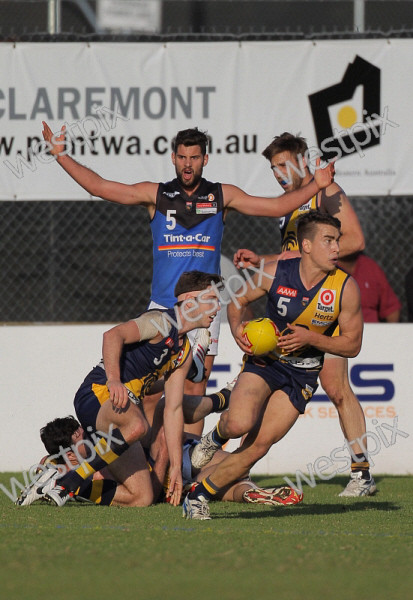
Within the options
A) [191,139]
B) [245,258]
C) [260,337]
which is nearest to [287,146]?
[191,139]

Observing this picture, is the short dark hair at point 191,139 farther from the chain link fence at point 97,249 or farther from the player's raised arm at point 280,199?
the chain link fence at point 97,249

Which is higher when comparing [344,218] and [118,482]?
[344,218]

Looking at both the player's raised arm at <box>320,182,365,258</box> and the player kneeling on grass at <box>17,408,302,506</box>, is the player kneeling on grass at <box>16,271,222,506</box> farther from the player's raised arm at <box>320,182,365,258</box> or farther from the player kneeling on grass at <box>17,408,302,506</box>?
the player's raised arm at <box>320,182,365,258</box>

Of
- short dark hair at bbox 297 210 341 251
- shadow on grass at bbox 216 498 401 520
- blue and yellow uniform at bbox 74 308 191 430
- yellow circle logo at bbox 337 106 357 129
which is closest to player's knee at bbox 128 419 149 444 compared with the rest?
blue and yellow uniform at bbox 74 308 191 430

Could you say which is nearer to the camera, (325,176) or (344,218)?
(325,176)

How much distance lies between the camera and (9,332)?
30.3 ft

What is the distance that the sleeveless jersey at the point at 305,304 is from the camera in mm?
6258

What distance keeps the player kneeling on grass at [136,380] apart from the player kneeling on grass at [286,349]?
0.30 m

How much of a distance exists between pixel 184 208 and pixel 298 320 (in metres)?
1.51

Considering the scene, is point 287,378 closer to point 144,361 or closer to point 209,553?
point 144,361

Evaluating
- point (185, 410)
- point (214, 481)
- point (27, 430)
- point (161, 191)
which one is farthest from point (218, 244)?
point (27, 430)

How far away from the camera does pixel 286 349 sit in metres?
5.99

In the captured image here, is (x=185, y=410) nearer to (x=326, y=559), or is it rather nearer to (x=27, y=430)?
(x=27, y=430)

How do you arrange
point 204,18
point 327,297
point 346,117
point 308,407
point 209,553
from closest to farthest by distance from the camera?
point 209,553, point 327,297, point 308,407, point 346,117, point 204,18
